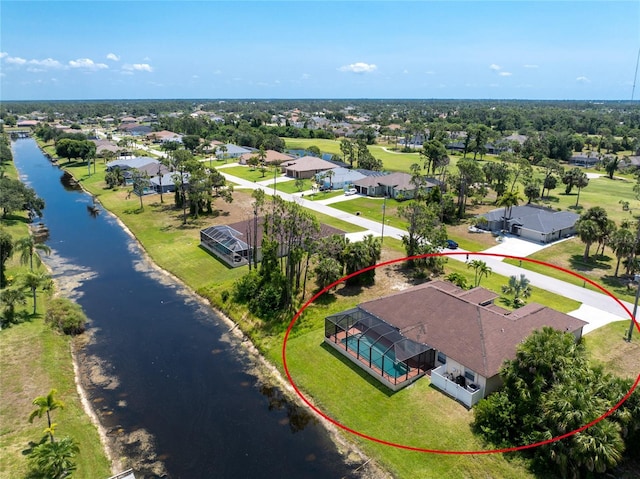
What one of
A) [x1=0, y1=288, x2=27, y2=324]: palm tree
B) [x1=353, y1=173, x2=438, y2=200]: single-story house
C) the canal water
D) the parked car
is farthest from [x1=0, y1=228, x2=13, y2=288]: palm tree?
[x1=353, y1=173, x2=438, y2=200]: single-story house

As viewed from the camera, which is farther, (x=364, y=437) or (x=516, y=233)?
(x=516, y=233)

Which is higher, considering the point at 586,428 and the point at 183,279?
the point at 586,428

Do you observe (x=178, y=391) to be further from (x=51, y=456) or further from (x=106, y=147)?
(x=106, y=147)

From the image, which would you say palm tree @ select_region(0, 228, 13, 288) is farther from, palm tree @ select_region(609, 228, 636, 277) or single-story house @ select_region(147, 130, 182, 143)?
single-story house @ select_region(147, 130, 182, 143)

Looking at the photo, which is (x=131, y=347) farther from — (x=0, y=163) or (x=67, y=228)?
(x=0, y=163)

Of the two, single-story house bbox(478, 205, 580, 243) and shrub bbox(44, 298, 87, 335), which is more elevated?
single-story house bbox(478, 205, 580, 243)

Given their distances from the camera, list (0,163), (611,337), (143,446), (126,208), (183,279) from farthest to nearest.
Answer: (0,163) < (126,208) < (183,279) < (611,337) < (143,446)

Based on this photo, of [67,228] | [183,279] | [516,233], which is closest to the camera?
[183,279]

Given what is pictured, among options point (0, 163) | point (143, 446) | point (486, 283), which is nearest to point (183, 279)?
point (143, 446)
